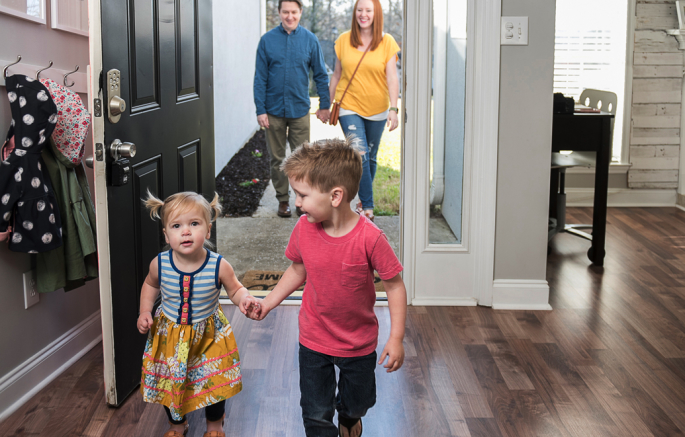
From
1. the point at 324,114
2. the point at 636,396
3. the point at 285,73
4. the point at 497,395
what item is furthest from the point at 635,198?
the point at 497,395

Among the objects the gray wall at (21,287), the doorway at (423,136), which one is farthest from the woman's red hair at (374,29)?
the gray wall at (21,287)

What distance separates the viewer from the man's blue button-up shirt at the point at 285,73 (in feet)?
16.0

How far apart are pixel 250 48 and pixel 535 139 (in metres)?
6.22

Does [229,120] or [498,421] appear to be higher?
[229,120]

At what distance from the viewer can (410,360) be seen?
256 centimetres

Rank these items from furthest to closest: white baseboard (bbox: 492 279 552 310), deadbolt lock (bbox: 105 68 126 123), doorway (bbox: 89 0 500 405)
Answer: white baseboard (bbox: 492 279 552 310), doorway (bbox: 89 0 500 405), deadbolt lock (bbox: 105 68 126 123)

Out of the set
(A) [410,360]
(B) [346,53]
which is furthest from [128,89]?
(B) [346,53]

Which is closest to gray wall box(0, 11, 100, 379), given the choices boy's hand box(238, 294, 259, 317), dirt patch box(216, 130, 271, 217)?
boy's hand box(238, 294, 259, 317)

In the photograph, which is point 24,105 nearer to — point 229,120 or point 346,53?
point 346,53

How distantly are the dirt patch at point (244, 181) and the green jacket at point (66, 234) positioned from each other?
308cm

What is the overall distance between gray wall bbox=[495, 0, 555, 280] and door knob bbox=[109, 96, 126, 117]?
1755 mm

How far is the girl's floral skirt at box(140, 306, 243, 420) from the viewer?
6.06 feet

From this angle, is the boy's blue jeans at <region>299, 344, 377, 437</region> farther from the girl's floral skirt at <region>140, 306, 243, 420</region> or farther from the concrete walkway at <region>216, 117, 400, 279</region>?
the concrete walkway at <region>216, 117, 400, 279</region>

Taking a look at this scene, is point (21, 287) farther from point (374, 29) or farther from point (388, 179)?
point (388, 179)
